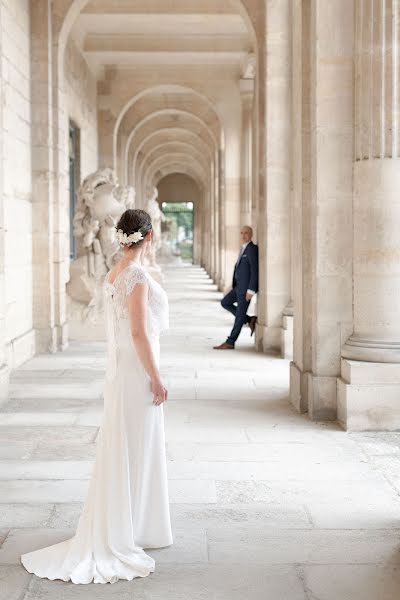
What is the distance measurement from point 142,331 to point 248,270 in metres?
7.46

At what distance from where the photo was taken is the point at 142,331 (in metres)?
3.47

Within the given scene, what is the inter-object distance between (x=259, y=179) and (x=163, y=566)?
7793 mm

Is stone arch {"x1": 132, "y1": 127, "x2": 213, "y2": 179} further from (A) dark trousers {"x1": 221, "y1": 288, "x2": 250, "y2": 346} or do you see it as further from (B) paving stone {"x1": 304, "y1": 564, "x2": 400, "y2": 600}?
(B) paving stone {"x1": 304, "y1": 564, "x2": 400, "y2": 600}

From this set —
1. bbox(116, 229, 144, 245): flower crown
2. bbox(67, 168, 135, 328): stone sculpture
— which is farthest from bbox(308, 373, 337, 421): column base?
bbox(67, 168, 135, 328): stone sculpture

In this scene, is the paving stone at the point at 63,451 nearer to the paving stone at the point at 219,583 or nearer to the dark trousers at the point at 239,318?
the paving stone at the point at 219,583

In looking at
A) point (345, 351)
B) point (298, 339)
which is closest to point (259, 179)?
point (298, 339)

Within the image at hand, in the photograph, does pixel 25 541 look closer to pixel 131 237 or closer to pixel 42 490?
pixel 42 490

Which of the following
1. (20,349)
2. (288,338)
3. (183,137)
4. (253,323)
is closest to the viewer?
(20,349)

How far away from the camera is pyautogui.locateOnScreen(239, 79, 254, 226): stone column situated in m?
19.4

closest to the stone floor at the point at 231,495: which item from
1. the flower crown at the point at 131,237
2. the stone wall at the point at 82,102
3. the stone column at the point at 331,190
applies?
the stone column at the point at 331,190

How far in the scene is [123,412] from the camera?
351 centimetres

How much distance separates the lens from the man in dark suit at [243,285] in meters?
10.6

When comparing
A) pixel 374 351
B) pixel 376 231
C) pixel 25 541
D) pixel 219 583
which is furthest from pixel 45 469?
pixel 376 231

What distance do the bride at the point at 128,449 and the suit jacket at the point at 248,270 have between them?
279 inches
